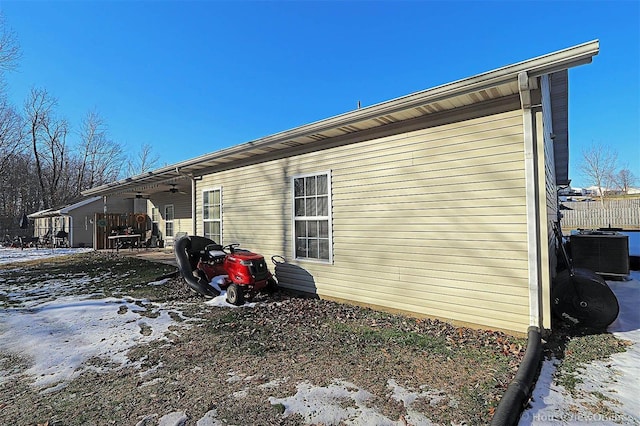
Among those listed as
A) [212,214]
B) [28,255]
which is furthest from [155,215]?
[212,214]

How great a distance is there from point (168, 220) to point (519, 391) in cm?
1455

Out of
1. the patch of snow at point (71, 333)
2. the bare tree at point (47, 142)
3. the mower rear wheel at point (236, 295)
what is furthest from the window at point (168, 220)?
the bare tree at point (47, 142)

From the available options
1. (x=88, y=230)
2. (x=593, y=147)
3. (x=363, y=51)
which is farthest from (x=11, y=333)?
(x=593, y=147)

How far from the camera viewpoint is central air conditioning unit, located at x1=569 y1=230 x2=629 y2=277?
20.6 feet

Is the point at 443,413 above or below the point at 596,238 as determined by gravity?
below

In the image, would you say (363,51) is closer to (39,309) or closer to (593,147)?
(39,309)

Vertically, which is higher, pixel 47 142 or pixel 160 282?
pixel 47 142

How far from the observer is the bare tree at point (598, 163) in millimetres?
26375

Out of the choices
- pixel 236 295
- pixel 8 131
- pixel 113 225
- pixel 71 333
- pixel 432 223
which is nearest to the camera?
pixel 71 333

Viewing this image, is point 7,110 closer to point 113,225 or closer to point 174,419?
point 113,225

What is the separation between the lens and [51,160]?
2873cm

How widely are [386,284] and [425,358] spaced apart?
1594 millimetres

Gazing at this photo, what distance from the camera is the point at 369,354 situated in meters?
3.34

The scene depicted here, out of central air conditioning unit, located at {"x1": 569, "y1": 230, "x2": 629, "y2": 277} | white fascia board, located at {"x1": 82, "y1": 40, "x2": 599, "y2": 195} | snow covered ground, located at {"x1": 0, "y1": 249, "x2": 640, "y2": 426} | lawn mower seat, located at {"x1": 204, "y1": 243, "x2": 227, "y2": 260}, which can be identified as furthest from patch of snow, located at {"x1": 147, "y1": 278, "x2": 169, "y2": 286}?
central air conditioning unit, located at {"x1": 569, "y1": 230, "x2": 629, "y2": 277}
